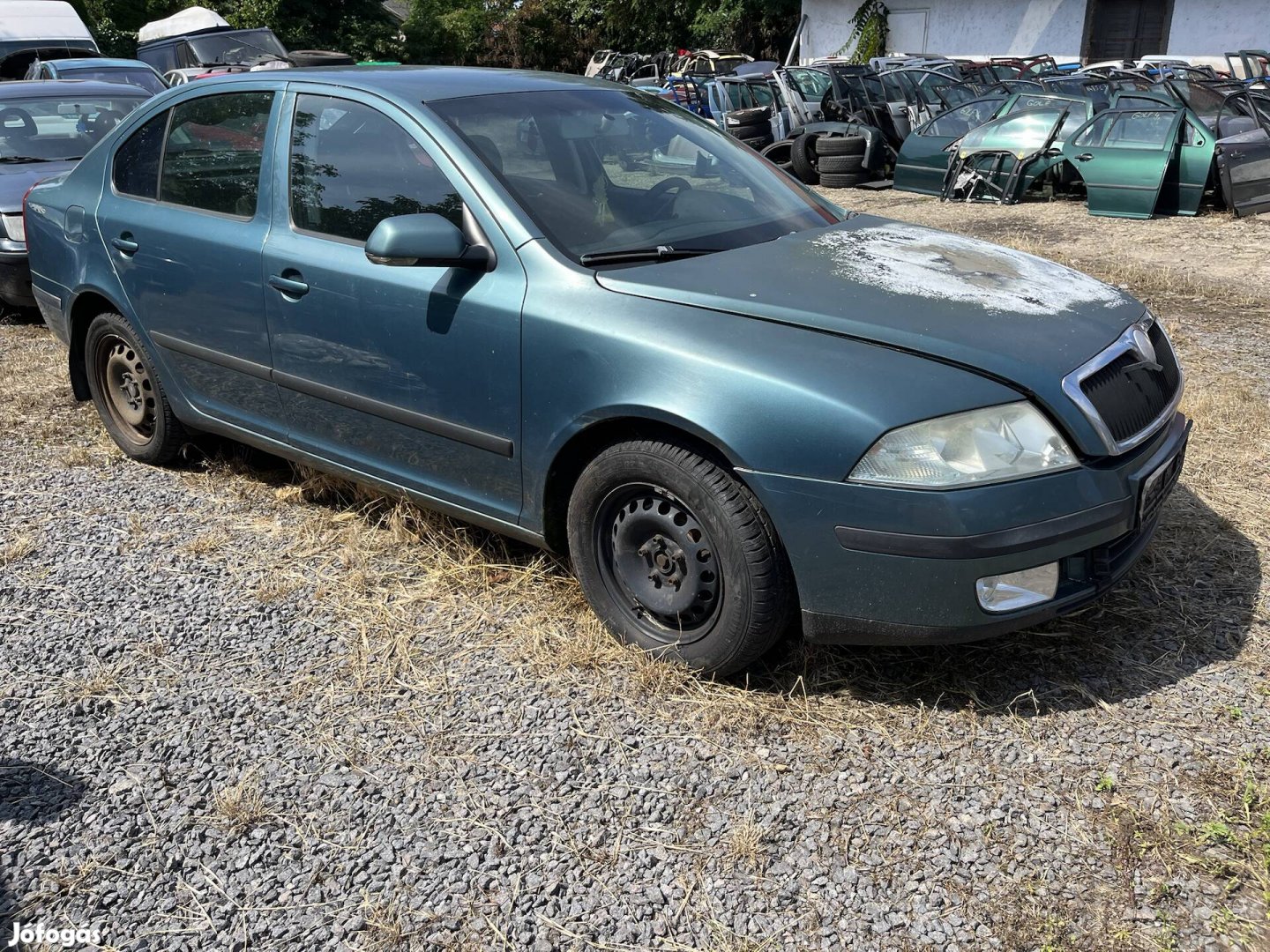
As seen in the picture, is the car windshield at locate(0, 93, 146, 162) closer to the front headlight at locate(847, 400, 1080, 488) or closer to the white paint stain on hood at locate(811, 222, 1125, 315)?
the white paint stain on hood at locate(811, 222, 1125, 315)

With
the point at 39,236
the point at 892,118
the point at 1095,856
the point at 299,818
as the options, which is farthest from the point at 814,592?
the point at 892,118

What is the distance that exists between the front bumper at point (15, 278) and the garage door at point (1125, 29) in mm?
21820

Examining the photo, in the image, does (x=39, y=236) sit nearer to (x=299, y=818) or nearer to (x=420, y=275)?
(x=420, y=275)

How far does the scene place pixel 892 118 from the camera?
15.5 meters

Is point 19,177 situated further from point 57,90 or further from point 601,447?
point 601,447

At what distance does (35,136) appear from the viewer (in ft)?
26.4

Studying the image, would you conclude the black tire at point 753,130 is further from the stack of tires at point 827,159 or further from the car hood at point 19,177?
the car hood at point 19,177

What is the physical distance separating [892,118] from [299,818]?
585 inches

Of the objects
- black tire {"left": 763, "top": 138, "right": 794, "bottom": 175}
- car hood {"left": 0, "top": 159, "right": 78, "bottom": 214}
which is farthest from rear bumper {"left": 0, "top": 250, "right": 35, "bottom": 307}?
black tire {"left": 763, "top": 138, "right": 794, "bottom": 175}

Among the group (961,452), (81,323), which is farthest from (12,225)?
(961,452)

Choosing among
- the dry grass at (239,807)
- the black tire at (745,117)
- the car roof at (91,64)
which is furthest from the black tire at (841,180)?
the dry grass at (239,807)

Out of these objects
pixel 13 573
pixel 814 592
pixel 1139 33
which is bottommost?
pixel 13 573

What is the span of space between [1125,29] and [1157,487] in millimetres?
23215

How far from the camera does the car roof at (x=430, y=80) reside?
144 inches
